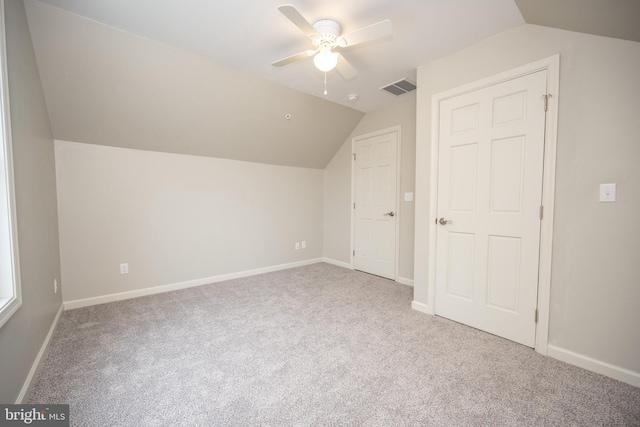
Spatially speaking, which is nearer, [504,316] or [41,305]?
[41,305]

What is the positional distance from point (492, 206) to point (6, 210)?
340 centimetres

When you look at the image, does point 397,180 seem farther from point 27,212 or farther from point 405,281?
point 27,212

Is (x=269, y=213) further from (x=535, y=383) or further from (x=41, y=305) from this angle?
(x=535, y=383)

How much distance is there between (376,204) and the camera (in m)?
4.08

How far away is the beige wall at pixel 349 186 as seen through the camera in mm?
3581

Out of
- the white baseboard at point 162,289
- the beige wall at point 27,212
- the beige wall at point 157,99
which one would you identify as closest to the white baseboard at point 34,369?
the beige wall at point 27,212

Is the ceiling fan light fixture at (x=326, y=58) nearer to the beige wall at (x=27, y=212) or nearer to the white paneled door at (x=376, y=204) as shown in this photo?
the beige wall at (x=27, y=212)

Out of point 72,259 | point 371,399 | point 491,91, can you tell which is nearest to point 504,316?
point 371,399

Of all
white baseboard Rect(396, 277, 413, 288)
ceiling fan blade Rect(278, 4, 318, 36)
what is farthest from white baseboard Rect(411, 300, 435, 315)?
ceiling fan blade Rect(278, 4, 318, 36)

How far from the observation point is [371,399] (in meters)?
1.52

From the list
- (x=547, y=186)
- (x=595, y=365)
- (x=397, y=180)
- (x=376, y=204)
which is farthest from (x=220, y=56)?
(x=595, y=365)

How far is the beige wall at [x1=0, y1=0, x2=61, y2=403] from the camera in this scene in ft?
4.69

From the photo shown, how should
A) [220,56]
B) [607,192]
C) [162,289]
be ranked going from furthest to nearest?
1. [162,289]
2. [220,56]
3. [607,192]

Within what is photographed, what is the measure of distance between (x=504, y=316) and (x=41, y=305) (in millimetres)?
3767
